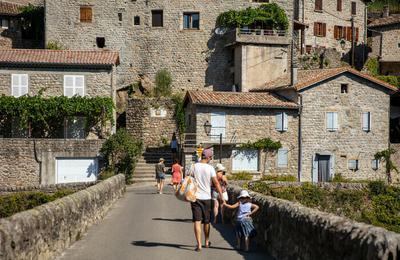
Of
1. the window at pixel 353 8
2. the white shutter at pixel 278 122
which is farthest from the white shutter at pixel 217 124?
the window at pixel 353 8

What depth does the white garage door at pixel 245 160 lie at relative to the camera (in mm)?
42750

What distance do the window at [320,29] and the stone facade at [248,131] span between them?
19066mm

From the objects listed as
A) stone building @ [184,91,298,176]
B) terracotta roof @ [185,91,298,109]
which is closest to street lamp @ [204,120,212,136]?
stone building @ [184,91,298,176]

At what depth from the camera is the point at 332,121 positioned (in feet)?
147

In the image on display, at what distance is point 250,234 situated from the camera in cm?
1366

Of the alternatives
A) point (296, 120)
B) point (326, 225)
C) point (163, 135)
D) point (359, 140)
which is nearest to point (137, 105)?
point (163, 135)

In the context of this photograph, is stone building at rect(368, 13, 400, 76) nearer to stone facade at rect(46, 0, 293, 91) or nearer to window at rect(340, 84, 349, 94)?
stone facade at rect(46, 0, 293, 91)

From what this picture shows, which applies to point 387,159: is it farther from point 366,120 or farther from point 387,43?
point 387,43

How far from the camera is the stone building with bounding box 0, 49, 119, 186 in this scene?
132 ft

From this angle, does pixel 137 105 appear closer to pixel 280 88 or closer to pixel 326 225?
pixel 280 88

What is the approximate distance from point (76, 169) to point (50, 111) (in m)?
3.86

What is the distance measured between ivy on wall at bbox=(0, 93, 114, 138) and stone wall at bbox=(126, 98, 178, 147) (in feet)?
14.8

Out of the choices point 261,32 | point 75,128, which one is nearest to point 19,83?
point 75,128

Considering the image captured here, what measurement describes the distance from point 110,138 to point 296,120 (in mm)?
11967
